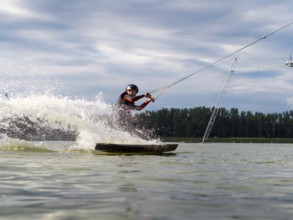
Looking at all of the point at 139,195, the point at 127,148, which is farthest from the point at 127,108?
the point at 139,195

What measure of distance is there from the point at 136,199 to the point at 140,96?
→ 1422 cm

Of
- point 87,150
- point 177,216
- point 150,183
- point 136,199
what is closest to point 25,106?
point 87,150

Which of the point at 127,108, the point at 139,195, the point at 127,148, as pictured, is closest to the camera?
the point at 139,195

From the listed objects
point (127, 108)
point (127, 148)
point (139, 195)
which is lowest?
point (139, 195)

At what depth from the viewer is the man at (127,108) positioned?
19684 millimetres

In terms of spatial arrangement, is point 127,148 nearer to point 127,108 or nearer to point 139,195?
point 127,108

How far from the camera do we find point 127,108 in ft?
64.8

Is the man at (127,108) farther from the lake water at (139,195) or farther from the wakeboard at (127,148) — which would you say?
the lake water at (139,195)

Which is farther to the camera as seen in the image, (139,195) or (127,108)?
(127,108)

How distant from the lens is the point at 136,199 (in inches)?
245

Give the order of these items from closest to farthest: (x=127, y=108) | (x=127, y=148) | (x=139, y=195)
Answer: (x=139, y=195), (x=127, y=148), (x=127, y=108)

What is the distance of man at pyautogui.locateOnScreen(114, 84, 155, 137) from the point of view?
19.7m

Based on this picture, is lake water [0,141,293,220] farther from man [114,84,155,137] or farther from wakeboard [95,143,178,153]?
man [114,84,155,137]

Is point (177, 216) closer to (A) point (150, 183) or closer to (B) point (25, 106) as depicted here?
(A) point (150, 183)
